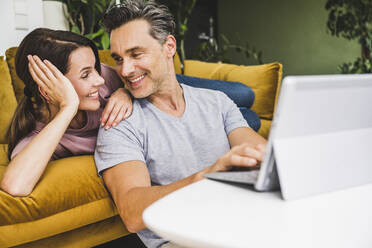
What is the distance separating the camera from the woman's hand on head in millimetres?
1158

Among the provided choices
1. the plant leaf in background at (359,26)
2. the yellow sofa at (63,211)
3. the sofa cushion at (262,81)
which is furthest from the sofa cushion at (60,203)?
the plant leaf in background at (359,26)

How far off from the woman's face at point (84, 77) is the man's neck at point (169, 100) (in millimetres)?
206

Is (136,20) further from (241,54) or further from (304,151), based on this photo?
(241,54)

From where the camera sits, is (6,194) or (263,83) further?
(263,83)

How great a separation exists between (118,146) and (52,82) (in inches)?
13.3

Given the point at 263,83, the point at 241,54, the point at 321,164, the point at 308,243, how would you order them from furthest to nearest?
1. the point at 241,54
2. the point at 263,83
3. the point at 321,164
4. the point at 308,243

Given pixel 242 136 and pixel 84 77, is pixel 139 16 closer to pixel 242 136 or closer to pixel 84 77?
pixel 84 77

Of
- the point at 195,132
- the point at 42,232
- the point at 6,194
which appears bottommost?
the point at 42,232

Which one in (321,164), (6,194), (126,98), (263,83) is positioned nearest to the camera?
(321,164)

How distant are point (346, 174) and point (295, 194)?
0.38ft

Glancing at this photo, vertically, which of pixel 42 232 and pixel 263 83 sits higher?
pixel 263 83

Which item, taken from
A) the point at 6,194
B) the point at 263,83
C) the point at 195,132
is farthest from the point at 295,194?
the point at 263,83

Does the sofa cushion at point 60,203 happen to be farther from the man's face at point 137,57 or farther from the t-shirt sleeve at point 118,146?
the man's face at point 137,57

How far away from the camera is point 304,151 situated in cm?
53
